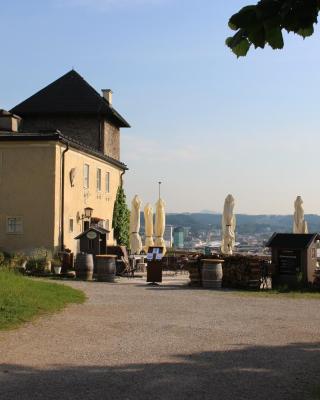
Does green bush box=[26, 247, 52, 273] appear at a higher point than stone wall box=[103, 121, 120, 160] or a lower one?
lower

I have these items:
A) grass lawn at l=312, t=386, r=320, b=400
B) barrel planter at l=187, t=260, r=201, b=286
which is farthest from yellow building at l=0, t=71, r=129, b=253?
grass lawn at l=312, t=386, r=320, b=400

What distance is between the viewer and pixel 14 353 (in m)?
8.98

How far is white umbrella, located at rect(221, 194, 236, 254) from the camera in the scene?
1110 inches

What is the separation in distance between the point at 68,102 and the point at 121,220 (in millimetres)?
7806

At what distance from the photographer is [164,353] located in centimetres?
919

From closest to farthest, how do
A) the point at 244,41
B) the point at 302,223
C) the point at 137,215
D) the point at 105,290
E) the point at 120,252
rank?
1. the point at 244,41
2. the point at 105,290
3. the point at 120,252
4. the point at 302,223
5. the point at 137,215

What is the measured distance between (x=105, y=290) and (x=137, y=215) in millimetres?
12265

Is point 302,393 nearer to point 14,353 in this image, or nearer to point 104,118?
point 14,353

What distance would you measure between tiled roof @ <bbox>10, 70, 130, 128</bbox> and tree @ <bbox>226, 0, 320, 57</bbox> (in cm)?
3078

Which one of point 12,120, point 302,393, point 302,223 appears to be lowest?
point 302,393

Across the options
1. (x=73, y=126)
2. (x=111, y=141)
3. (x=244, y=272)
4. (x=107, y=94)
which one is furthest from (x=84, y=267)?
(x=107, y=94)

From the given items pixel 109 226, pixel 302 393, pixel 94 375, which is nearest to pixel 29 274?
pixel 109 226

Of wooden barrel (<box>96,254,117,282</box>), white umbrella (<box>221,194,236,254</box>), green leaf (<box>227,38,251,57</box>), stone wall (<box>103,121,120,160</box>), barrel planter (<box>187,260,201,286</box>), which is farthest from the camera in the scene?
stone wall (<box>103,121,120,160</box>)

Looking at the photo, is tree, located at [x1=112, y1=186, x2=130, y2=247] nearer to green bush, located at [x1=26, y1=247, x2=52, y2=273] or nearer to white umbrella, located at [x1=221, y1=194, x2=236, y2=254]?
white umbrella, located at [x1=221, y1=194, x2=236, y2=254]
